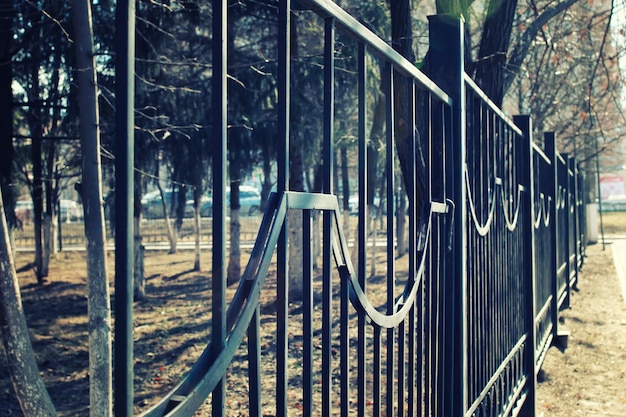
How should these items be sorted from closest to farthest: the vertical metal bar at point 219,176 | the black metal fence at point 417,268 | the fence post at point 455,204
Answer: the vertical metal bar at point 219,176 → the black metal fence at point 417,268 → the fence post at point 455,204

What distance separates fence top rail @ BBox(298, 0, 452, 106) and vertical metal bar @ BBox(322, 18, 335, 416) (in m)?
0.04

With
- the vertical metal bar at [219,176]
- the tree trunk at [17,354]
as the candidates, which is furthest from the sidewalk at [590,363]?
the vertical metal bar at [219,176]

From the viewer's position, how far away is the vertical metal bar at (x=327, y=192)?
159 cm

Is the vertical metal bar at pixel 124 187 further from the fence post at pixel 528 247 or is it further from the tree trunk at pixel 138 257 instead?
the tree trunk at pixel 138 257

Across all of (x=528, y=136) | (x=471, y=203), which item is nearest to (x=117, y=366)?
(x=471, y=203)

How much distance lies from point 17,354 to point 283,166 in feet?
11.2

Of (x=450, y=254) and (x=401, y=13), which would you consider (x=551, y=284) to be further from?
(x=450, y=254)

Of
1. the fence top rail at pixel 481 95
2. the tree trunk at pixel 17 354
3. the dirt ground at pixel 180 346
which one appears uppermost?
the fence top rail at pixel 481 95

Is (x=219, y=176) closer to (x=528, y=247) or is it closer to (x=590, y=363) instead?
(x=528, y=247)

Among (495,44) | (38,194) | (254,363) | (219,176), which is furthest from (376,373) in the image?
(38,194)

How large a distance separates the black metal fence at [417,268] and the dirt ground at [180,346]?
1.86ft

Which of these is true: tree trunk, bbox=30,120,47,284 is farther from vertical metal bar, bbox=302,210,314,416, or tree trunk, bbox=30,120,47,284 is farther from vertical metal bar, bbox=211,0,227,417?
vertical metal bar, bbox=211,0,227,417

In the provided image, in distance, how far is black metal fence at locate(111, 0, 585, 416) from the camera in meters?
1.26

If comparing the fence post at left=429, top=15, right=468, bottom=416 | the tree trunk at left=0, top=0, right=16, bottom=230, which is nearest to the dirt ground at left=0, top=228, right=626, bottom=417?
the tree trunk at left=0, top=0, right=16, bottom=230
